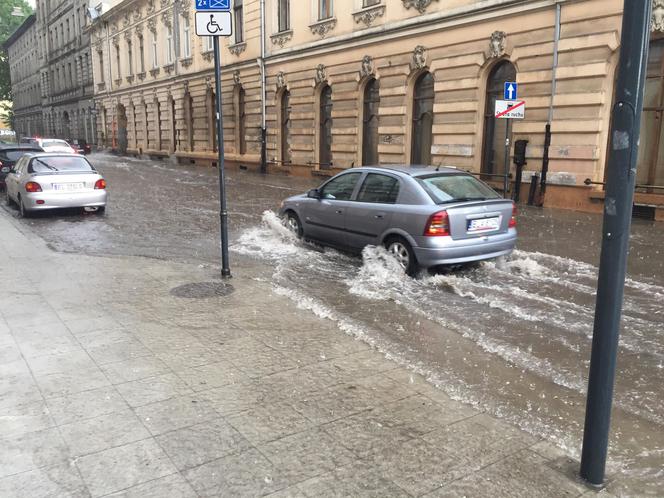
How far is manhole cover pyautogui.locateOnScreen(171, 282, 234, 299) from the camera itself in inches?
266

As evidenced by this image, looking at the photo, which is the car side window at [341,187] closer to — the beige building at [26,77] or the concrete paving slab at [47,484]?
the concrete paving slab at [47,484]

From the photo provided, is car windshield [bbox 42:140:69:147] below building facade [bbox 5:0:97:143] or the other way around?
below

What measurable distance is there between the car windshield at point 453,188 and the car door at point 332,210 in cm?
132

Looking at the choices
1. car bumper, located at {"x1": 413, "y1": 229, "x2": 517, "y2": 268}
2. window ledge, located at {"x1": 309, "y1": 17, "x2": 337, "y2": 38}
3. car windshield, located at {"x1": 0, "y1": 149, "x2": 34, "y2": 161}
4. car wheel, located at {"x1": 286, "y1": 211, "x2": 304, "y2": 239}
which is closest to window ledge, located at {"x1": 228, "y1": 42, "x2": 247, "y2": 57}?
window ledge, located at {"x1": 309, "y1": 17, "x2": 337, "y2": 38}

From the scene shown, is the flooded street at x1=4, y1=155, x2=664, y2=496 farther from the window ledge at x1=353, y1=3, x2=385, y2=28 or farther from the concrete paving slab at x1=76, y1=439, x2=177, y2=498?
the window ledge at x1=353, y1=3, x2=385, y2=28

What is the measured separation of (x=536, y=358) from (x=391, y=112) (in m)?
16.8

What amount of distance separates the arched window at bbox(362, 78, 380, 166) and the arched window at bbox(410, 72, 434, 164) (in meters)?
2.02

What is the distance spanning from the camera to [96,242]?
1038 centimetres

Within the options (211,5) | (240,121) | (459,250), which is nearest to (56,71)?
(240,121)

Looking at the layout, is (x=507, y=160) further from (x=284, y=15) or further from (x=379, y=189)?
(x=284, y=15)

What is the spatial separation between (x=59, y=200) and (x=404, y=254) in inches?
339

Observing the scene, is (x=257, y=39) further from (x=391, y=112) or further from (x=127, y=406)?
(x=127, y=406)

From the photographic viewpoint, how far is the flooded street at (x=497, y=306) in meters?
4.10

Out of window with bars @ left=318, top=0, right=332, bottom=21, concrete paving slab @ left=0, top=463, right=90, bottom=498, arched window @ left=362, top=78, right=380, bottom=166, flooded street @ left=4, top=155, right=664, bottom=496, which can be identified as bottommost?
flooded street @ left=4, top=155, right=664, bottom=496
